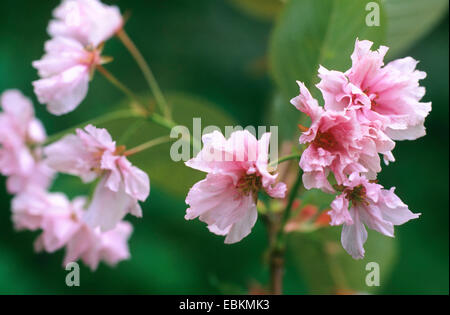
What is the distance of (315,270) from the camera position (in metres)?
0.92

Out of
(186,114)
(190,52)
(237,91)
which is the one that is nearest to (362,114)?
(186,114)

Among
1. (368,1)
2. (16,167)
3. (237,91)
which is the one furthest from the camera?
(237,91)

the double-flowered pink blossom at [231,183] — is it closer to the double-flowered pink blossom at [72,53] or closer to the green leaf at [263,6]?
the double-flowered pink blossom at [72,53]

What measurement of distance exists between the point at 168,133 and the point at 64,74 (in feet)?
0.65

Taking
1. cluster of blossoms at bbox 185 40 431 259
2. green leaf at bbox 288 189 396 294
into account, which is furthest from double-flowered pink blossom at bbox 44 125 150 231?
green leaf at bbox 288 189 396 294

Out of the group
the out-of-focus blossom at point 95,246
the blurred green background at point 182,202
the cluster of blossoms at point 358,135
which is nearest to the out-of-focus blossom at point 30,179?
the out-of-focus blossom at point 95,246

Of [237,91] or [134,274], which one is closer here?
[134,274]

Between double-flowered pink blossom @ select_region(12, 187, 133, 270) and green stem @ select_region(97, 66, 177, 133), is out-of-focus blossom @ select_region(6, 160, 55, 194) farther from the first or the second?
green stem @ select_region(97, 66, 177, 133)

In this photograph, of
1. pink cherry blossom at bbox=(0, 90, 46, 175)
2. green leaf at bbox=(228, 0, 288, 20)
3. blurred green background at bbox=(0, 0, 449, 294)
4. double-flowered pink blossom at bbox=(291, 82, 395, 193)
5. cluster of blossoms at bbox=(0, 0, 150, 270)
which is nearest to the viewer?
double-flowered pink blossom at bbox=(291, 82, 395, 193)

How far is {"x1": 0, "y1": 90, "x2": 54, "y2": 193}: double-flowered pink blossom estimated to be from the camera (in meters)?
0.84

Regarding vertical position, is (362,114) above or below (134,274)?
below

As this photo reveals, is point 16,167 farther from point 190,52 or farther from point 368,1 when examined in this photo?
point 190,52

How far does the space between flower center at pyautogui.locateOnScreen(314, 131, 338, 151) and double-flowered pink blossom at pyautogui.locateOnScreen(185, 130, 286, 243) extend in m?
0.05
